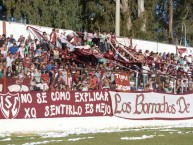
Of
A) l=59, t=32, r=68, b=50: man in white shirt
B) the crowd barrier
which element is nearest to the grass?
the crowd barrier

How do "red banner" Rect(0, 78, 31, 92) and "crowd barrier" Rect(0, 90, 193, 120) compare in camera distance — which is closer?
"red banner" Rect(0, 78, 31, 92)

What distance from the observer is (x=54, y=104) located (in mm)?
21031

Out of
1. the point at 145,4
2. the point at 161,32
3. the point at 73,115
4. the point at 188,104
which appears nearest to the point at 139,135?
the point at 73,115

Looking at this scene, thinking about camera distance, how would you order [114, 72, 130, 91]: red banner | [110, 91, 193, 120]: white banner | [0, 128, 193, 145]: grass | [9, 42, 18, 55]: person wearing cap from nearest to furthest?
1. [0, 128, 193, 145]: grass
2. [114, 72, 130, 91]: red banner
3. [110, 91, 193, 120]: white banner
4. [9, 42, 18, 55]: person wearing cap

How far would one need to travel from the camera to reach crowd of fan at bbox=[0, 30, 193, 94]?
2100cm

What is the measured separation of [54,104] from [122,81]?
354 centimetres

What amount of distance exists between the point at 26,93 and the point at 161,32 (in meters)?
52.1

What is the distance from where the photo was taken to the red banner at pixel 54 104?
20.0m

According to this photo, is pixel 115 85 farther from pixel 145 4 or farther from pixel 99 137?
pixel 145 4

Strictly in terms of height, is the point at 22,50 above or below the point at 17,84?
above

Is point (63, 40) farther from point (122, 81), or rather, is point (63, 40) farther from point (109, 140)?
Result: point (109, 140)

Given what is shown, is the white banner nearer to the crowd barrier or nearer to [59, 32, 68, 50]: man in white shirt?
the crowd barrier

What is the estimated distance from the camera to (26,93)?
20297mm

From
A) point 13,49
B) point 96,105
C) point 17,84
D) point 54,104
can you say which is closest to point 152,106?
point 96,105
